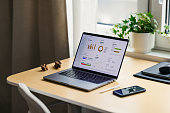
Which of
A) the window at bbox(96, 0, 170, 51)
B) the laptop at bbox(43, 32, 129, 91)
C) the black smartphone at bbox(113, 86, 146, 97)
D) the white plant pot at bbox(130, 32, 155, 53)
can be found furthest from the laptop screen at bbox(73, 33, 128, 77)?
the window at bbox(96, 0, 170, 51)

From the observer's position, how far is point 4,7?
215cm

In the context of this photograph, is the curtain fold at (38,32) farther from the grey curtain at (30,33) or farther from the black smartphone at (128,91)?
the black smartphone at (128,91)

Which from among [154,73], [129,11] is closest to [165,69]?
[154,73]

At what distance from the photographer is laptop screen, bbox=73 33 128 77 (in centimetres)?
163

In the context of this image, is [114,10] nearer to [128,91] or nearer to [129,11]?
[129,11]

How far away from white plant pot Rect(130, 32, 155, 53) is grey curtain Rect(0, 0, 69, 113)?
1.58ft

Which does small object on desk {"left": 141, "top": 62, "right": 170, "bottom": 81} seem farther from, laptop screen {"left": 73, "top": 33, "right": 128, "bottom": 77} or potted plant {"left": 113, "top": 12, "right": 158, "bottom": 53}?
potted plant {"left": 113, "top": 12, "right": 158, "bottom": 53}

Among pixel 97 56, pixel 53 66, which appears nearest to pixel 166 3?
pixel 97 56

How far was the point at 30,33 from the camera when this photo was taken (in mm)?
2199

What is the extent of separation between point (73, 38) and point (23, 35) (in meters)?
0.34

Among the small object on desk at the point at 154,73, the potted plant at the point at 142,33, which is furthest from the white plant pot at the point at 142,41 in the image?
the small object on desk at the point at 154,73

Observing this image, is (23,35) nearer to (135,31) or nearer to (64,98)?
(135,31)

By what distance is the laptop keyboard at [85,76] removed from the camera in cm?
158

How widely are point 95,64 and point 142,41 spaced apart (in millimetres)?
426
